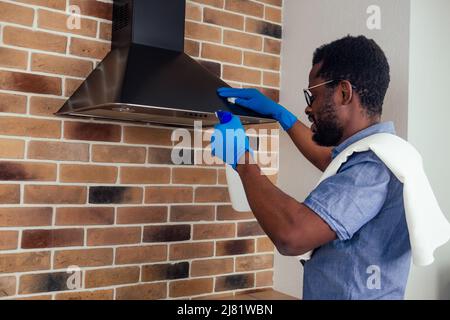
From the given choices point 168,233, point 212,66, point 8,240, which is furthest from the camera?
point 212,66

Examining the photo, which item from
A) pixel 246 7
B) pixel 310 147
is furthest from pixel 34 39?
pixel 310 147

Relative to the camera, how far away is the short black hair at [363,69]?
1185mm

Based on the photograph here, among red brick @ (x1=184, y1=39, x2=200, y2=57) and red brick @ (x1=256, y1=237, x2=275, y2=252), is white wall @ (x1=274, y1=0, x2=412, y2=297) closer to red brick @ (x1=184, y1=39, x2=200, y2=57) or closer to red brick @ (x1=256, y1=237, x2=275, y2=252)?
red brick @ (x1=256, y1=237, x2=275, y2=252)

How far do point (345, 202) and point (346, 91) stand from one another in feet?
1.04

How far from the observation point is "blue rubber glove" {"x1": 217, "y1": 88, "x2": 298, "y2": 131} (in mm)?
1454

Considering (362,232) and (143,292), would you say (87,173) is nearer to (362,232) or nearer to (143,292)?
(143,292)

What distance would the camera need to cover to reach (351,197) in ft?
3.41

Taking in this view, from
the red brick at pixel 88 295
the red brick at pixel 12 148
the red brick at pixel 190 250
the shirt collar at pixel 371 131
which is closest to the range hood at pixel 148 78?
the red brick at pixel 12 148

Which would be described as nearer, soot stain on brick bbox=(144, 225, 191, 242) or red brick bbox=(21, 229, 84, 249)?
red brick bbox=(21, 229, 84, 249)

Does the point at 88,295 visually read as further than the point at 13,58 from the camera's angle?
Yes

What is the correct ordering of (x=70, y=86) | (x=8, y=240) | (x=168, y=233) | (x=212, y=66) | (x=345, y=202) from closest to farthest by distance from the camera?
(x=345, y=202) < (x=8, y=240) < (x=70, y=86) < (x=168, y=233) < (x=212, y=66)

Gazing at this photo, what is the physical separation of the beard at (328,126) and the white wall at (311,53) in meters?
0.37

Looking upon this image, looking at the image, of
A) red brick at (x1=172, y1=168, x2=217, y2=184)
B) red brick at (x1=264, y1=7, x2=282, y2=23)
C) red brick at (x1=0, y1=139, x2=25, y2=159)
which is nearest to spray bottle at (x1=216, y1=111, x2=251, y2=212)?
red brick at (x1=172, y1=168, x2=217, y2=184)

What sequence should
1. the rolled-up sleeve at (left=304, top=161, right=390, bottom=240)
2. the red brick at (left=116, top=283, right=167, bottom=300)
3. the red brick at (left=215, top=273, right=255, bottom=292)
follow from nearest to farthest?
1. the rolled-up sleeve at (left=304, top=161, right=390, bottom=240)
2. the red brick at (left=116, top=283, right=167, bottom=300)
3. the red brick at (left=215, top=273, right=255, bottom=292)
